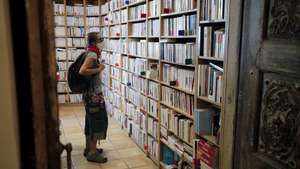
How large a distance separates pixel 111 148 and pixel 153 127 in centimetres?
82

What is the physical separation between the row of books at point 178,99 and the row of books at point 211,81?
0.28 m

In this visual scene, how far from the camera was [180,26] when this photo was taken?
2580mm

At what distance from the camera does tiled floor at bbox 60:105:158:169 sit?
3.27m

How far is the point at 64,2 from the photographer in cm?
593

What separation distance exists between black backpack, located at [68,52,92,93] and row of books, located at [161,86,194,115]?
0.94 metres

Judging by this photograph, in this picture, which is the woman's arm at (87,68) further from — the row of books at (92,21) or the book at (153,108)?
the row of books at (92,21)

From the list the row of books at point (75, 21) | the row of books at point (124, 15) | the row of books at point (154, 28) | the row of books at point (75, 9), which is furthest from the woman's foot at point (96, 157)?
the row of books at point (75, 9)

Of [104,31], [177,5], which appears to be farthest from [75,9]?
[177,5]

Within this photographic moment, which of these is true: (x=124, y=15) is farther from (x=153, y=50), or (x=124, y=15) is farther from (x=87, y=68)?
(x=87, y=68)

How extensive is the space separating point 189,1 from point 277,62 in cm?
141

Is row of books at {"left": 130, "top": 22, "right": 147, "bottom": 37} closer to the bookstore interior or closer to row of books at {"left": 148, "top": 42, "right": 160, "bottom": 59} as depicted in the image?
the bookstore interior

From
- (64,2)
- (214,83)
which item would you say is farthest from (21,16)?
(64,2)

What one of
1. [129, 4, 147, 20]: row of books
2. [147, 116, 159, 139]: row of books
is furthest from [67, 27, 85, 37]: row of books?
[147, 116, 159, 139]: row of books

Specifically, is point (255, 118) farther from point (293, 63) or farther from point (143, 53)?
point (143, 53)
